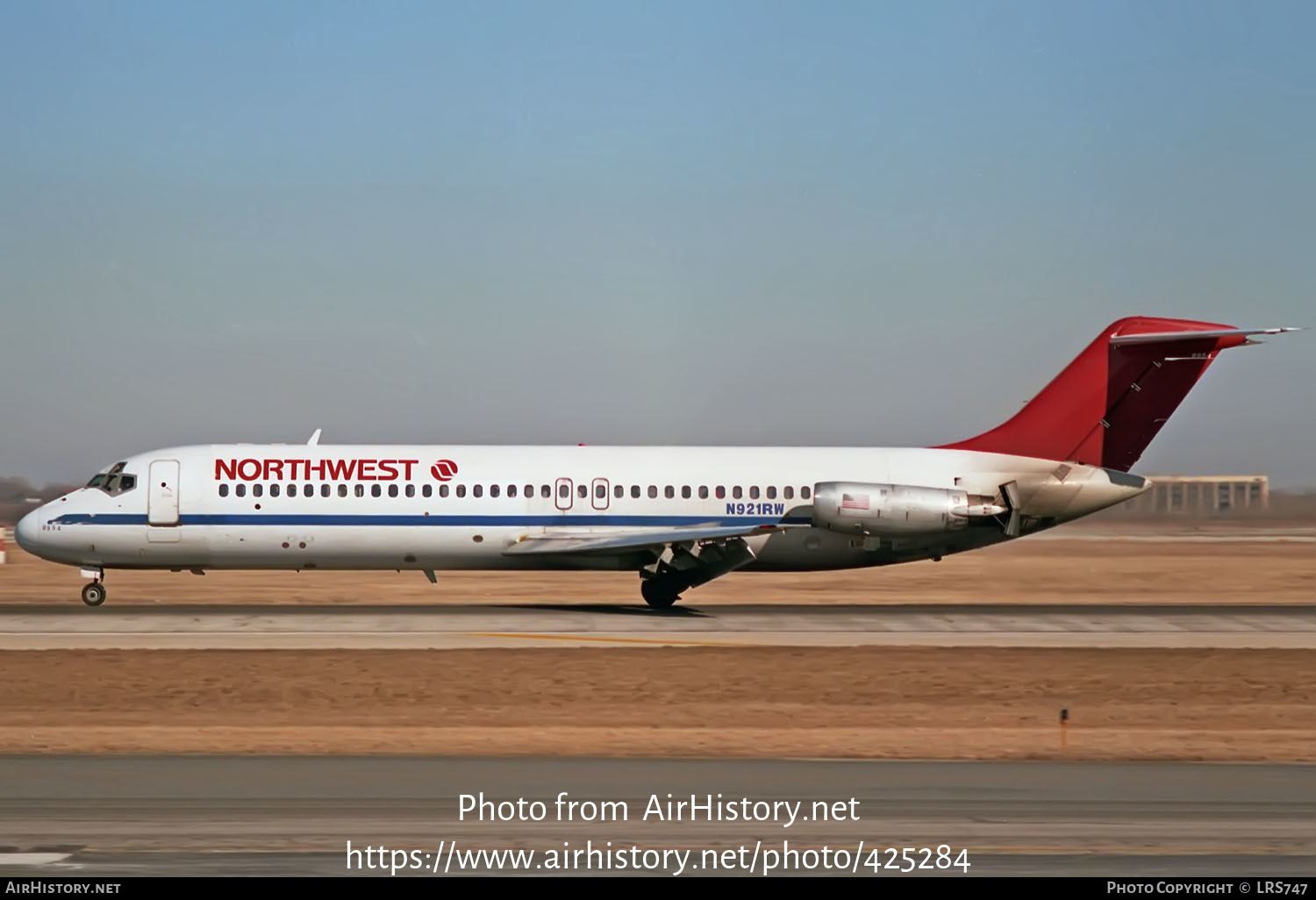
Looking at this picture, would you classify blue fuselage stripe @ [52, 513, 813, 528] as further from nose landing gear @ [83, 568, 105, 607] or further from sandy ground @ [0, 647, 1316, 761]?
sandy ground @ [0, 647, 1316, 761]

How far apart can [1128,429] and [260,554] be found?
20.9 meters

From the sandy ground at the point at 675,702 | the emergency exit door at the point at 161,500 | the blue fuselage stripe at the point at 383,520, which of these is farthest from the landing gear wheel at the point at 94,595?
the sandy ground at the point at 675,702

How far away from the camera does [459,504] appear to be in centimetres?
3672

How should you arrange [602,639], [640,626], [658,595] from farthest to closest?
[658,595] → [640,626] → [602,639]

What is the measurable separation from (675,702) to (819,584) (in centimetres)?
2707

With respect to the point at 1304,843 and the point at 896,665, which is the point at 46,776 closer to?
the point at 1304,843

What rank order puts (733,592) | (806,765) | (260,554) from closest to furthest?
1. (806,765)
2. (260,554)
3. (733,592)

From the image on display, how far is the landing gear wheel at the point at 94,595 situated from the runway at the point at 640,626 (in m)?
0.33

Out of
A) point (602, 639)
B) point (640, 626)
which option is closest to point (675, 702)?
point (602, 639)

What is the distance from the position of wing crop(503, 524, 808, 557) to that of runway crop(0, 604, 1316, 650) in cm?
145

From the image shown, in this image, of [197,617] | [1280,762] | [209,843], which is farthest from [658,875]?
[197,617]

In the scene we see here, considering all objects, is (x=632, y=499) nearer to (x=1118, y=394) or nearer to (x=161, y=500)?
(x=161, y=500)

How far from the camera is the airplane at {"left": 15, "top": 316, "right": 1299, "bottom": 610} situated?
119ft

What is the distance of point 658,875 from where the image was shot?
1134cm
